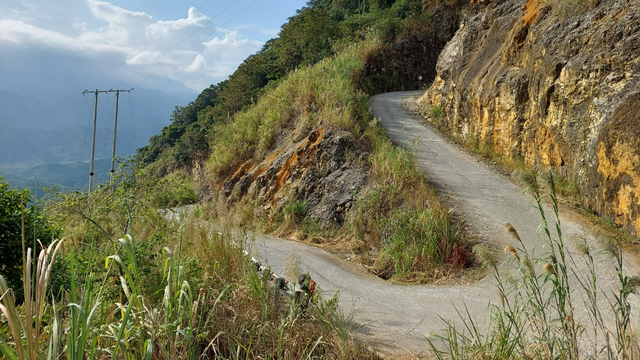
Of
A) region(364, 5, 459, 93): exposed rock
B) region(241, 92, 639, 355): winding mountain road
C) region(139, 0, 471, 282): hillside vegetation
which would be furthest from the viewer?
region(364, 5, 459, 93): exposed rock

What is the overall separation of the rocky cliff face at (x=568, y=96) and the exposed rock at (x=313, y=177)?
12.9 feet

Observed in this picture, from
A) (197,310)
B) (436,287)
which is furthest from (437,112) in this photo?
(197,310)

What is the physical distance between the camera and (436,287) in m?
6.09

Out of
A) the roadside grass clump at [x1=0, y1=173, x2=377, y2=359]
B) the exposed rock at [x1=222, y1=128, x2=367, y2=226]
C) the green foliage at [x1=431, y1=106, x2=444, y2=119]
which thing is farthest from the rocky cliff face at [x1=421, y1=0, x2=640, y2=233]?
the roadside grass clump at [x1=0, y1=173, x2=377, y2=359]

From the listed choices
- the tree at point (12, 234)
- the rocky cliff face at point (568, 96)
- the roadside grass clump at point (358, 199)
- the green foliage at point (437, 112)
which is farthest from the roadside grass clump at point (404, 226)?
the green foliage at point (437, 112)

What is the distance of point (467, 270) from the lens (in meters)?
6.61

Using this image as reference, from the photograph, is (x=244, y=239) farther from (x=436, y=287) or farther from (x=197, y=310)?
(x=436, y=287)

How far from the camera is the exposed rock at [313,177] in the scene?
9.98 m

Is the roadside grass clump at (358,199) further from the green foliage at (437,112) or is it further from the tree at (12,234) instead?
the tree at (12,234)

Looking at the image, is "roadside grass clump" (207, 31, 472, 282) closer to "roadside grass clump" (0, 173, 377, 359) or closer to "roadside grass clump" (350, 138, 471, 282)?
"roadside grass clump" (350, 138, 471, 282)

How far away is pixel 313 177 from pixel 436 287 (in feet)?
18.4

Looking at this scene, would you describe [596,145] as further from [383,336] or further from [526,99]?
[383,336]

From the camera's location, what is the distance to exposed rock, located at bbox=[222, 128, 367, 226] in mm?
9977

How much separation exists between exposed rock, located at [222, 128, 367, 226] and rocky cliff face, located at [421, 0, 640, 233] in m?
3.93
